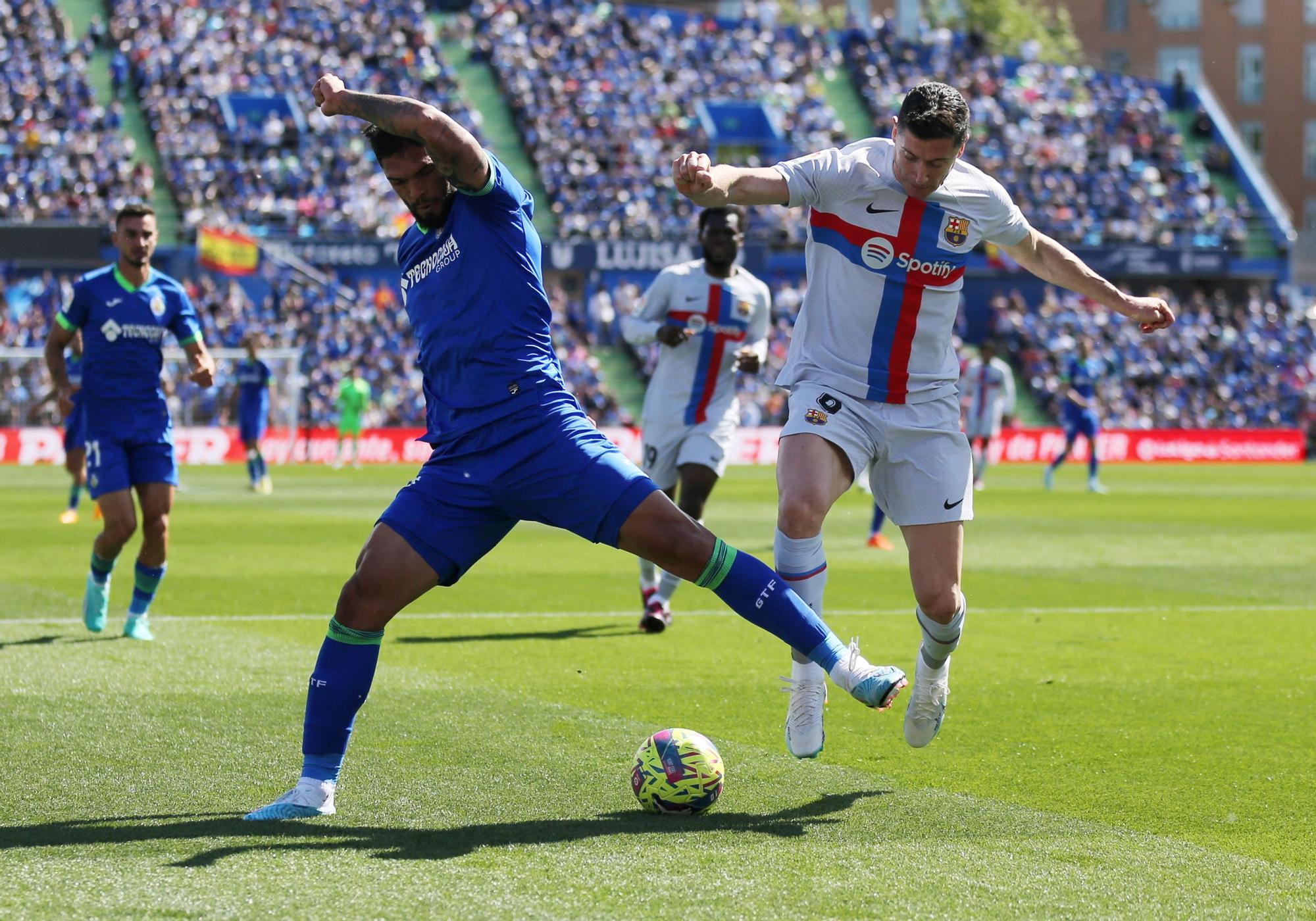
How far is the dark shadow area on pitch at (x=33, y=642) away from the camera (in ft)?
29.6

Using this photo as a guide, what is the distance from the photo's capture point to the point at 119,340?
9.15 metres

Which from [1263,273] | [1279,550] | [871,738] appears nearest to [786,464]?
[871,738]

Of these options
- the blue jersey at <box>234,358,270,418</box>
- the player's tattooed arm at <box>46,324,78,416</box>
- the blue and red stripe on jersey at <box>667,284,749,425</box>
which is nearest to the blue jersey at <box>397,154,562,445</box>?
the player's tattooed arm at <box>46,324,78,416</box>

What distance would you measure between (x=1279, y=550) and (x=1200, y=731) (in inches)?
409

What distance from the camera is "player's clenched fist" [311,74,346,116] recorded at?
4.70 meters

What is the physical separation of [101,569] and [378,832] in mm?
5392

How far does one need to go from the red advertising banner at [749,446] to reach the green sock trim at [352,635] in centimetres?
2431

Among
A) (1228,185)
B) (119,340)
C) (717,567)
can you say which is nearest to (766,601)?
(717,567)

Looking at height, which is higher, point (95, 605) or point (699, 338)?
point (699, 338)

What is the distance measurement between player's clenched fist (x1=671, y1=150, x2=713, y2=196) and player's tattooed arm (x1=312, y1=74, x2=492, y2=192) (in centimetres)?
62

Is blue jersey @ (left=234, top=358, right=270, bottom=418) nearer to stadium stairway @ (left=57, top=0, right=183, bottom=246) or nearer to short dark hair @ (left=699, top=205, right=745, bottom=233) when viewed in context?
stadium stairway @ (left=57, top=0, right=183, bottom=246)

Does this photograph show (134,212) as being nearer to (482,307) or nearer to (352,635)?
(482,307)

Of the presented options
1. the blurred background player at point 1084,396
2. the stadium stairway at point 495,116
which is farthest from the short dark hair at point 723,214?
the stadium stairway at point 495,116

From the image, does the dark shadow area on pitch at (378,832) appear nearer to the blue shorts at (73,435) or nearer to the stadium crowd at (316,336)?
the blue shorts at (73,435)
